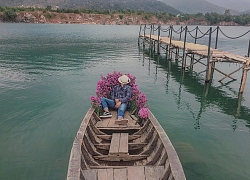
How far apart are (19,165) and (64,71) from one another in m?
15.1

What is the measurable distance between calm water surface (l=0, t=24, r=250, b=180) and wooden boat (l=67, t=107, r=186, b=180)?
5.54 feet

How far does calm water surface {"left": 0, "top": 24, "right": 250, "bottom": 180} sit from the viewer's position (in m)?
9.16

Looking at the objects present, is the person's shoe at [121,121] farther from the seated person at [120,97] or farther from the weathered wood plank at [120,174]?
the weathered wood plank at [120,174]

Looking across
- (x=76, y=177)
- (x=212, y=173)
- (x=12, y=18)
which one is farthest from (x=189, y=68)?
(x=12, y=18)

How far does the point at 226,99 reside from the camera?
55.6 feet

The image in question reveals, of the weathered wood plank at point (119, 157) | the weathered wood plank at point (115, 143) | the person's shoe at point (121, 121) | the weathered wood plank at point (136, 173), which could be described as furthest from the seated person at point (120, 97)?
the weathered wood plank at point (136, 173)

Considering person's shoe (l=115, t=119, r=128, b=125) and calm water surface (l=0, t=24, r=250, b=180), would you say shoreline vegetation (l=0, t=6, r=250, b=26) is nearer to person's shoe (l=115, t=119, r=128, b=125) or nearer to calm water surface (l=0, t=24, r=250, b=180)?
calm water surface (l=0, t=24, r=250, b=180)

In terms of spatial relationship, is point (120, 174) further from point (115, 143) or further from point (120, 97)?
point (120, 97)

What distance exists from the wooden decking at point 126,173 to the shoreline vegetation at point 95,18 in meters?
100.0

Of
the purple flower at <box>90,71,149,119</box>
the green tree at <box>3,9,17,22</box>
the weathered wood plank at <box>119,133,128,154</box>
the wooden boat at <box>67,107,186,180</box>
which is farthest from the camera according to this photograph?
the green tree at <box>3,9,17,22</box>

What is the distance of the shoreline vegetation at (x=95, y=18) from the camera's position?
327 feet

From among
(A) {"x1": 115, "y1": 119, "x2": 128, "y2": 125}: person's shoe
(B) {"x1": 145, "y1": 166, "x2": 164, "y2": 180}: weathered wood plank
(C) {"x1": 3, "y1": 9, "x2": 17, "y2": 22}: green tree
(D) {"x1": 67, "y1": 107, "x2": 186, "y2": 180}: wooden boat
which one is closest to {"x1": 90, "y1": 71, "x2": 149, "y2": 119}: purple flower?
(D) {"x1": 67, "y1": 107, "x2": 186, "y2": 180}: wooden boat

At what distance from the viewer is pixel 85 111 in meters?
13.9

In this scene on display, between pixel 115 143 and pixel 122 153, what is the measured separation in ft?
2.10
